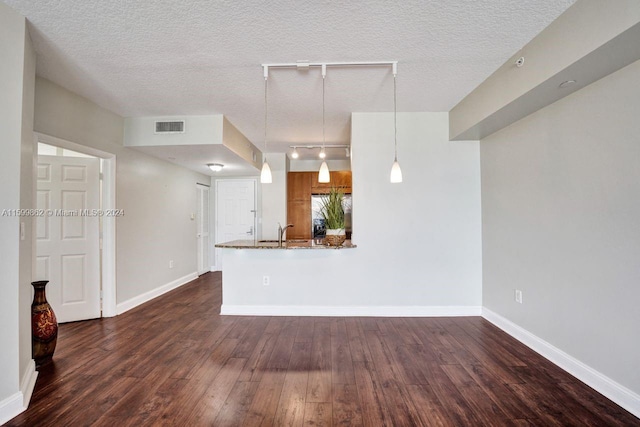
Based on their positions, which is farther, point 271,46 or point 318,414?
point 271,46

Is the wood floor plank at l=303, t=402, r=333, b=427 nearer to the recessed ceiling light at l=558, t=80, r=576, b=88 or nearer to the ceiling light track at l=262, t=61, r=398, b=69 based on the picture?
the ceiling light track at l=262, t=61, r=398, b=69

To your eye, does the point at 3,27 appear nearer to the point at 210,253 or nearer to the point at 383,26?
the point at 383,26

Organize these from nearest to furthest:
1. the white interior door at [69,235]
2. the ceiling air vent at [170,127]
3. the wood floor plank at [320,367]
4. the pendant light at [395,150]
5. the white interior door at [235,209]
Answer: the wood floor plank at [320,367], the pendant light at [395,150], the white interior door at [69,235], the ceiling air vent at [170,127], the white interior door at [235,209]

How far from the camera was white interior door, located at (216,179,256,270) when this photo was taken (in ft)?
20.6

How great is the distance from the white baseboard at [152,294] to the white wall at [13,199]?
1892 millimetres

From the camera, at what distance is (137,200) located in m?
4.05

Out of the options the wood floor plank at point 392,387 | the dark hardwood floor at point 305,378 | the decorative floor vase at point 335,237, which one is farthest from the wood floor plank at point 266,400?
the decorative floor vase at point 335,237

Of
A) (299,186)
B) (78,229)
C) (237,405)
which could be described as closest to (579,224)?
(237,405)

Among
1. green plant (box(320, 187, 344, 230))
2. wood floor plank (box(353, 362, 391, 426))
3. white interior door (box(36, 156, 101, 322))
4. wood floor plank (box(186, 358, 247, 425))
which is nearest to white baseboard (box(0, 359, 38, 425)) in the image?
wood floor plank (box(186, 358, 247, 425))

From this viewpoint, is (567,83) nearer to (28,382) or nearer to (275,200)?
(28,382)

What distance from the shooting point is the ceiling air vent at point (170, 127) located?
372cm

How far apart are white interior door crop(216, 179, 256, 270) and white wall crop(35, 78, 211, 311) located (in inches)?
28.1

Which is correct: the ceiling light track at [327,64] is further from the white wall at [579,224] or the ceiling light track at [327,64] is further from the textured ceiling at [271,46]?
the white wall at [579,224]

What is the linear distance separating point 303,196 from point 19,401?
4628 millimetres
